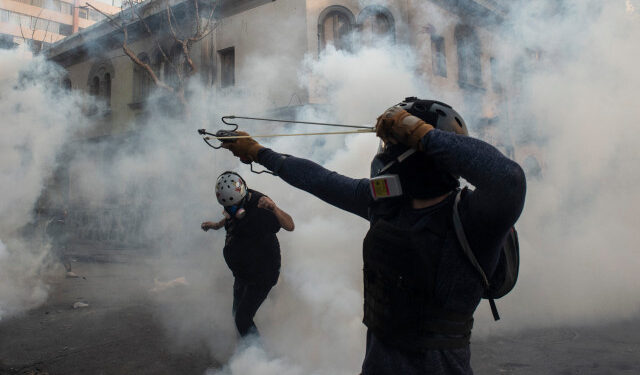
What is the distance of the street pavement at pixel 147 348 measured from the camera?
3.47 meters

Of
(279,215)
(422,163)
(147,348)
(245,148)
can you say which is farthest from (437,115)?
(147,348)

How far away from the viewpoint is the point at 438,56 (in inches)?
409

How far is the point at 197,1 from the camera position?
34.7 feet

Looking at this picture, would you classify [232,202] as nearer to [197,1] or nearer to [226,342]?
[226,342]

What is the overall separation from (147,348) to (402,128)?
3635mm

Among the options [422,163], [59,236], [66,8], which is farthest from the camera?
[66,8]

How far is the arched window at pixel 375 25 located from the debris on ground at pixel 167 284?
595 cm

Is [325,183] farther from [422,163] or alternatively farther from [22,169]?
[22,169]

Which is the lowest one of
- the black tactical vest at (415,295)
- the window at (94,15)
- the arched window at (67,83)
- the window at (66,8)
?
the black tactical vest at (415,295)

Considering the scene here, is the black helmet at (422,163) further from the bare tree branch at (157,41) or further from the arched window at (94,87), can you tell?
the arched window at (94,87)

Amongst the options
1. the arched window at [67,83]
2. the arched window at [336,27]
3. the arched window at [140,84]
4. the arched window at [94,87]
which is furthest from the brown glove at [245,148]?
the arched window at [67,83]

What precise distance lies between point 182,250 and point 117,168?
4.82 meters

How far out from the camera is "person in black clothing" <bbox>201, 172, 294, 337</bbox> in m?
3.39

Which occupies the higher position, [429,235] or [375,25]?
[375,25]
